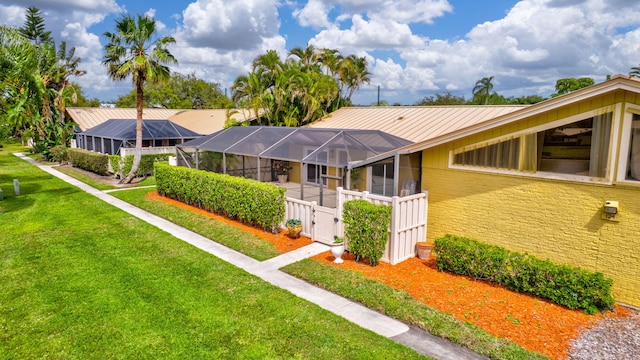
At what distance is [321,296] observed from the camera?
843 cm

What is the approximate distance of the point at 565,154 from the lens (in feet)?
27.7

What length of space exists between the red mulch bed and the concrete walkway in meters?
1.01

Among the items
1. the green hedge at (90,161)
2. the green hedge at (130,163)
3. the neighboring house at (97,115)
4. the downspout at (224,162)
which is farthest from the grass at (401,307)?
the neighboring house at (97,115)

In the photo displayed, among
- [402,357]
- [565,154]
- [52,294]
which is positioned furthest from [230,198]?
[565,154]

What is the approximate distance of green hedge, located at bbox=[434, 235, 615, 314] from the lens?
766 centimetres

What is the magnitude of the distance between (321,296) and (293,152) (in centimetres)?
789

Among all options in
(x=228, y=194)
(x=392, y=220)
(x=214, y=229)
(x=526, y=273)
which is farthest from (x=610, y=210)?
(x=228, y=194)

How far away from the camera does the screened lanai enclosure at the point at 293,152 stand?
14.1m

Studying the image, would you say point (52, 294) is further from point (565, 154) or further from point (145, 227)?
point (565, 154)

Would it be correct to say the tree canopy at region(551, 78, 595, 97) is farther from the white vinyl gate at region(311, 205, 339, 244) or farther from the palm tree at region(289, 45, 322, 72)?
the white vinyl gate at region(311, 205, 339, 244)

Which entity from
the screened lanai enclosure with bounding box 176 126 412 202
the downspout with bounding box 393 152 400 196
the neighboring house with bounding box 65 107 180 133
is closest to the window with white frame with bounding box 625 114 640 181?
the downspout with bounding box 393 152 400 196

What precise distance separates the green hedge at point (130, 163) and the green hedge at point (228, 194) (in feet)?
20.6

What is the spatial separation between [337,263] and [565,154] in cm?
592

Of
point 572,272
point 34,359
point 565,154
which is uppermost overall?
point 565,154
